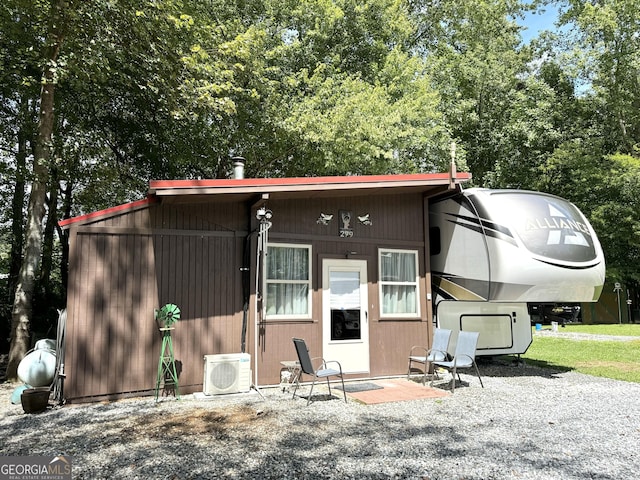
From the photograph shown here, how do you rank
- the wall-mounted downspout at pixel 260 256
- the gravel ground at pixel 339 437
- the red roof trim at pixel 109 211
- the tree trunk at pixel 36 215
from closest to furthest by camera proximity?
the gravel ground at pixel 339 437, the red roof trim at pixel 109 211, the wall-mounted downspout at pixel 260 256, the tree trunk at pixel 36 215

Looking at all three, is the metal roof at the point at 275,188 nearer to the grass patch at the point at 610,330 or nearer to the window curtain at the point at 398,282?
the window curtain at the point at 398,282

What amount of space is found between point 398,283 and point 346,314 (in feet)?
3.64

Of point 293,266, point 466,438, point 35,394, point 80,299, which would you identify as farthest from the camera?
point 293,266

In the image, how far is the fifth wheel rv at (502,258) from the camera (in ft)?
23.0

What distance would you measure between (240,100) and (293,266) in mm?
8044

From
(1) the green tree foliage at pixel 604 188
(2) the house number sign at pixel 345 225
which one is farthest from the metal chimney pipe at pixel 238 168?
(1) the green tree foliage at pixel 604 188

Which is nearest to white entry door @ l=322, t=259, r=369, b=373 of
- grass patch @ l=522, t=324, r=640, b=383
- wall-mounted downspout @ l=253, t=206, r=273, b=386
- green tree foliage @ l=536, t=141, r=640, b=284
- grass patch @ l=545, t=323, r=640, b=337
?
wall-mounted downspout @ l=253, t=206, r=273, b=386

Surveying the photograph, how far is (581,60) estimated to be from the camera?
843 inches

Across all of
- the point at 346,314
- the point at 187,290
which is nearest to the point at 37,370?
the point at 187,290

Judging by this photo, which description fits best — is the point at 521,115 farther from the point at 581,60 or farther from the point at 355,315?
the point at 355,315

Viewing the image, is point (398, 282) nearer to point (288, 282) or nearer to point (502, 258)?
point (502, 258)

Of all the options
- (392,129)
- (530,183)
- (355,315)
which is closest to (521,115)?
(530,183)

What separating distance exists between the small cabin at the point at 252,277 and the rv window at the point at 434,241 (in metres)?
0.34

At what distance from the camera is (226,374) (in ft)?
21.2
